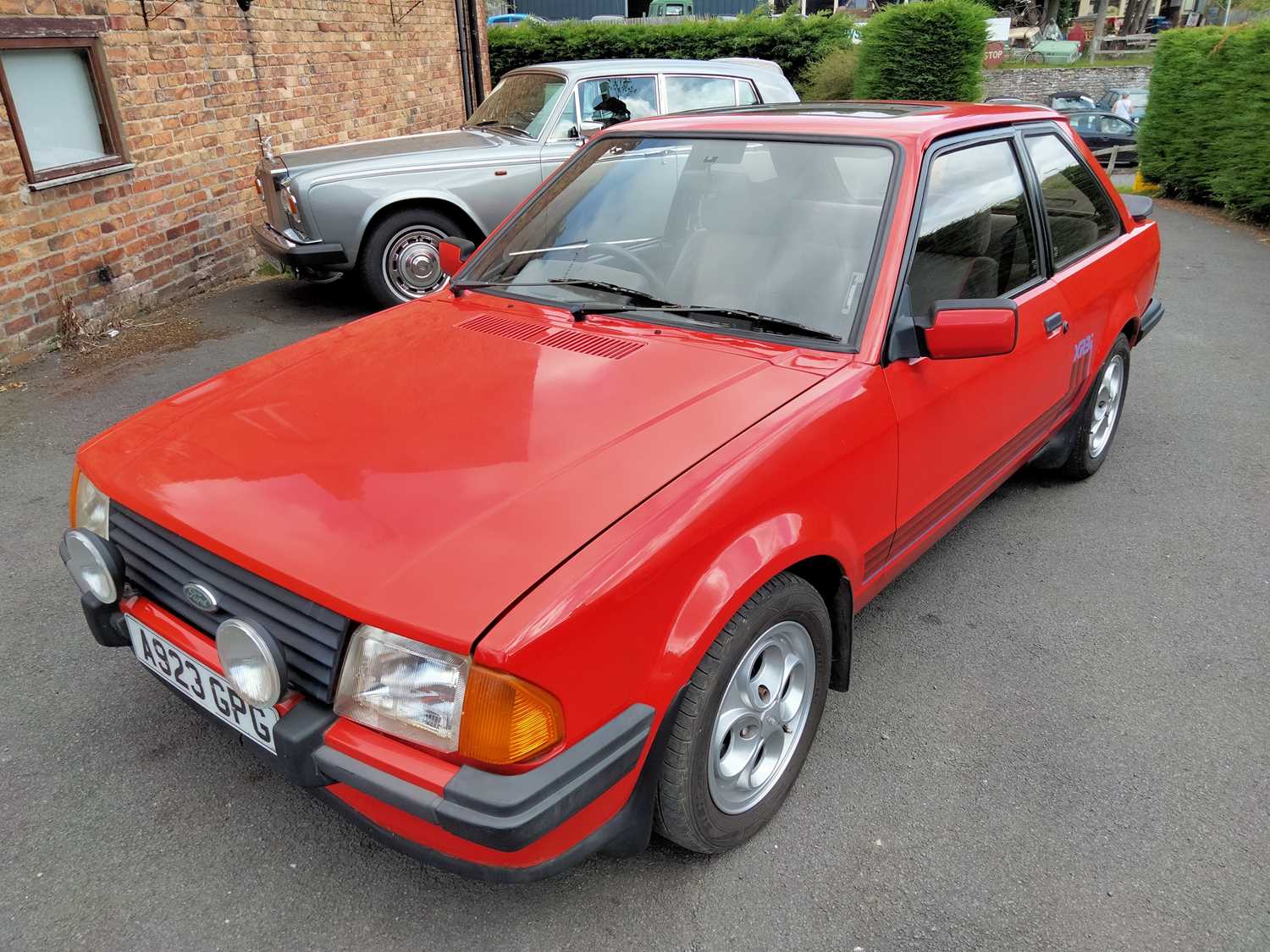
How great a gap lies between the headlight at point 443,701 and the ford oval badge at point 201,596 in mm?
379

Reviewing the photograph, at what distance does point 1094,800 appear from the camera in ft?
7.81

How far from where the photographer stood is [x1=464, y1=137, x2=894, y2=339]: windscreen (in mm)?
2555

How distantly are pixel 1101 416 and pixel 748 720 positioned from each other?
2828 mm

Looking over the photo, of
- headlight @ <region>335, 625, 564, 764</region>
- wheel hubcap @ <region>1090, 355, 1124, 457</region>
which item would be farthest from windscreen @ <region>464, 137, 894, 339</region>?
wheel hubcap @ <region>1090, 355, 1124, 457</region>

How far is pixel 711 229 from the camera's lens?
2768mm

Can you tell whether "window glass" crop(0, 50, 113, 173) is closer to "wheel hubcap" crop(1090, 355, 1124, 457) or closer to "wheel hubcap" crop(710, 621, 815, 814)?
"wheel hubcap" crop(710, 621, 815, 814)

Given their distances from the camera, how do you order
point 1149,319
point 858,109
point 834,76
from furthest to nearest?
point 834,76
point 1149,319
point 858,109

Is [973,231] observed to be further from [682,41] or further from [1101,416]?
[682,41]

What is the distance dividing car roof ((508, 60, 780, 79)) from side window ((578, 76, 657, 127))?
0.06 meters

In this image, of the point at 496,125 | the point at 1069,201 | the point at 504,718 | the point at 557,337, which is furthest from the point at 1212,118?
the point at 504,718

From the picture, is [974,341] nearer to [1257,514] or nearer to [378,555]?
[378,555]

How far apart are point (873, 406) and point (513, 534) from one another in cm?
108

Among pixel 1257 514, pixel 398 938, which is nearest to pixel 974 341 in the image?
pixel 398 938

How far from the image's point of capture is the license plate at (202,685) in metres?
1.86
